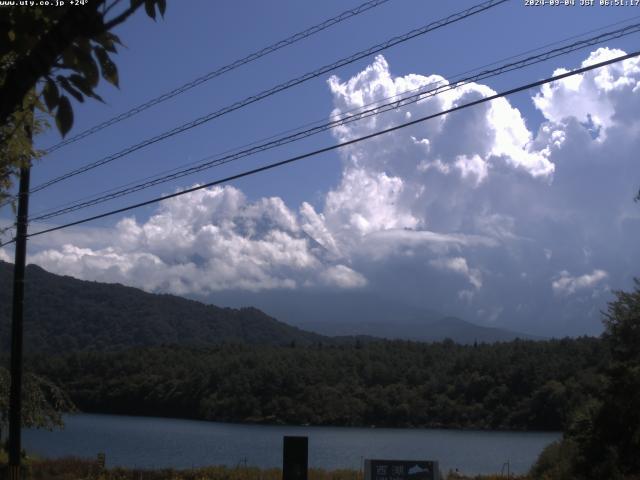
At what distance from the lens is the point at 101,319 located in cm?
16650

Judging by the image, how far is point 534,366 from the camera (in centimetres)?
7150

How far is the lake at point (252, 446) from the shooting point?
39.3 m

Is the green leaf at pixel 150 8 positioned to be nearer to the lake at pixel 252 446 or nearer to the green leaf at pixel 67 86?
the green leaf at pixel 67 86

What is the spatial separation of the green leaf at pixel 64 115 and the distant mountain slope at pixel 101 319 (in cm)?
12494

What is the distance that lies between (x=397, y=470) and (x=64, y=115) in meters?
9.72

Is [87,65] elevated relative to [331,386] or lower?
elevated

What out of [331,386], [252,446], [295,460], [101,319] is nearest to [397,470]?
[295,460]

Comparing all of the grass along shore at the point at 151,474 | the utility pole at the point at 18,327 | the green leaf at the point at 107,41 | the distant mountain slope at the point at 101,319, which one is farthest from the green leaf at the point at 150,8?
the distant mountain slope at the point at 101,319

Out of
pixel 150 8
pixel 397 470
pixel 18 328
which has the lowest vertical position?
pixel 397 470

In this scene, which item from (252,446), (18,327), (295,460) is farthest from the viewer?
(252,446)

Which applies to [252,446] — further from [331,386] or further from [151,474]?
[331,386]

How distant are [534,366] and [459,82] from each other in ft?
204

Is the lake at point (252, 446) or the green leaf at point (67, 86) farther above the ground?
the green leaf at point (67, 86)

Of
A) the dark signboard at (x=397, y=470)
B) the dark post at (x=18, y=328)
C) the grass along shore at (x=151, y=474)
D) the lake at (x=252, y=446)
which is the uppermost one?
the dark post at (x=18, y=328)
